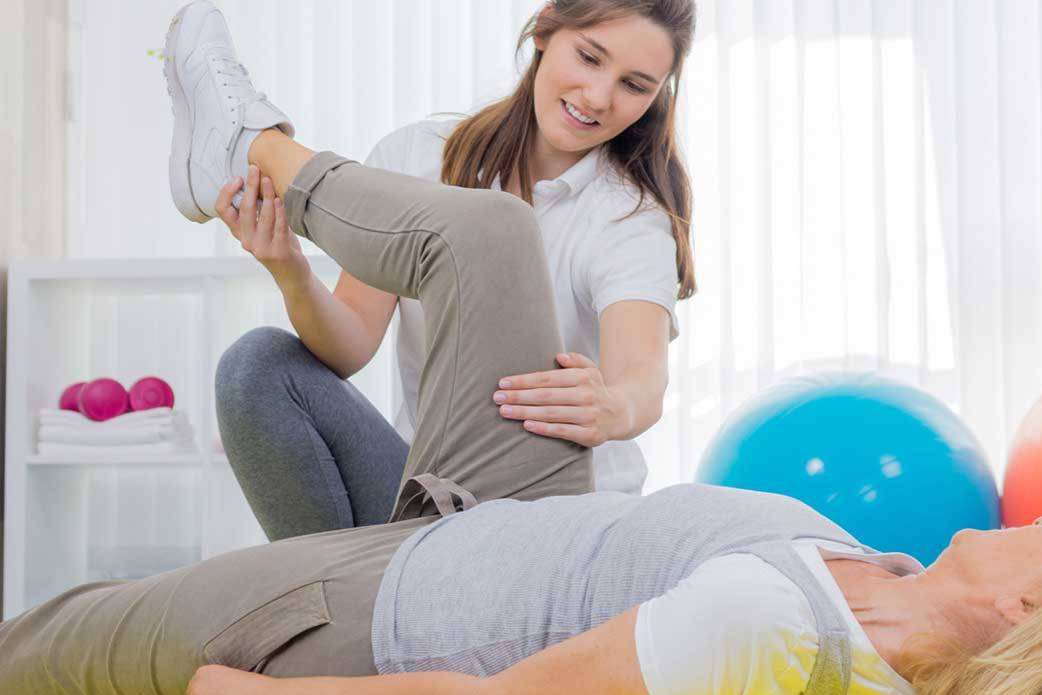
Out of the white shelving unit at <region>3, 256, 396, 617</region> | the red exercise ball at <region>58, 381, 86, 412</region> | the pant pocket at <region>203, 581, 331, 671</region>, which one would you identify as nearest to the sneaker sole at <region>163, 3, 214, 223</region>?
the pant pocket at <region>203, 581, 331, 671</region>

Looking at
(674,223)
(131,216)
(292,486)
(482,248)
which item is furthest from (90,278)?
(482,248)

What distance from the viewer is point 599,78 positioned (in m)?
1.61

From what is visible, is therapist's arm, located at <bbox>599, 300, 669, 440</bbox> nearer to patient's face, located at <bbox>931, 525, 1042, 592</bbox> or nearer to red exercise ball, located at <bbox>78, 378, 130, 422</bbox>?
patient's face, located at <bbox>931, 525, 1042, 592</bbox>

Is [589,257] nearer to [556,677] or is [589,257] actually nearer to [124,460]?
[556,677]

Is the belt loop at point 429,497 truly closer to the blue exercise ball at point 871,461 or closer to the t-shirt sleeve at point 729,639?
the t-shirt sleeve at point 729,639

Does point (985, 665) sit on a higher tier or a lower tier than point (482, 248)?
lower

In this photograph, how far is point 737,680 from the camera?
793mm

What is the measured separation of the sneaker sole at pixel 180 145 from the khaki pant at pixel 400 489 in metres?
0.26

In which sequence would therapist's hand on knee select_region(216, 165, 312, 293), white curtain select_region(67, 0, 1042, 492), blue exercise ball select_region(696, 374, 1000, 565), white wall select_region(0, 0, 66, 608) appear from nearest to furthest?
therapist's hand on knee select_region(216, 165, 312, 293) < blue exercise ball select_region(696, 374, 1000, 565) < white wall select_region(0, 0, 66, 608) < white curtain select_region(67, 0, 1042, 492)

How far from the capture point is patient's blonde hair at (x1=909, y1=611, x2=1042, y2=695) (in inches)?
30.5

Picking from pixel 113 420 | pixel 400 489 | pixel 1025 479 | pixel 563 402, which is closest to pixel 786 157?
pixel 1025 479

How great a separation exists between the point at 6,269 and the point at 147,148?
699 millimetres

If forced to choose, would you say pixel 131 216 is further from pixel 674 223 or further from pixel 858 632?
pixel 858 632

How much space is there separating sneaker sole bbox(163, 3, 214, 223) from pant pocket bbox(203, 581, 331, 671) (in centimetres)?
74
